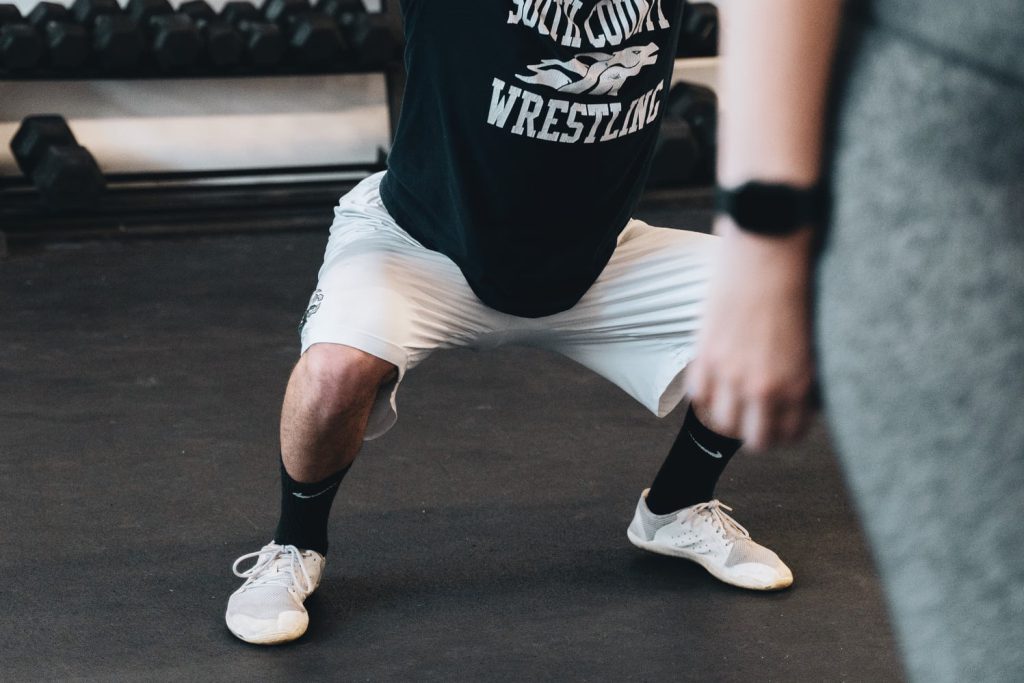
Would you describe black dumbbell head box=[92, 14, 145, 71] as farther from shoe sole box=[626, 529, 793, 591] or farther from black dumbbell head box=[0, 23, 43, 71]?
shoe sole box=[626, 529, 793, 591]

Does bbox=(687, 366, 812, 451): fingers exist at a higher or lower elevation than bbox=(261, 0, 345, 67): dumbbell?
higher

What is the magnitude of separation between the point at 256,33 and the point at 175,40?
0.27 m

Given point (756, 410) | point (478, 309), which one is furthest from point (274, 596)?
point (756, 410)

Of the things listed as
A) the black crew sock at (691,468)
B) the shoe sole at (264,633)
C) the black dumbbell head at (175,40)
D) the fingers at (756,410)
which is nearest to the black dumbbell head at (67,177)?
the black dumbbell head at (175,40)

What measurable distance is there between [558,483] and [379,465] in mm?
357

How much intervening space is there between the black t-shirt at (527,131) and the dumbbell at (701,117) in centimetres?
252

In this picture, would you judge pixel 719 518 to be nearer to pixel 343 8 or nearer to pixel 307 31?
pixel 307 31

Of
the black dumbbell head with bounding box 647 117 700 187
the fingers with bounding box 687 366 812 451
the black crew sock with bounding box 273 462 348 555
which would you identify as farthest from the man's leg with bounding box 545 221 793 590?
the black dumbbell head with bounding box 647 117 700 187

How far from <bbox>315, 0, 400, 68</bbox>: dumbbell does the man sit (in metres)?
2.28

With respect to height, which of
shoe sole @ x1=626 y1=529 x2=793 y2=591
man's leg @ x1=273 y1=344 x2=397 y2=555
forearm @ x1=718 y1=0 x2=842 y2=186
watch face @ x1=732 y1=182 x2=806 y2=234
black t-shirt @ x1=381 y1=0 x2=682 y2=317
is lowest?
shoe sole @ x1=626 y1=529 x2=793 y2=591

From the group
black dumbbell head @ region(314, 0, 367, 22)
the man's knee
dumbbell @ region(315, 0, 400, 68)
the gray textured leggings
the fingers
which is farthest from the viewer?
black dumbbell head @ region(314, 0, 367, 22)

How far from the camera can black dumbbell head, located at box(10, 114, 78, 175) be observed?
12.1 feet

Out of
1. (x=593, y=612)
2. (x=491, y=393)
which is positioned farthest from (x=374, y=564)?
(x=491, y=393)

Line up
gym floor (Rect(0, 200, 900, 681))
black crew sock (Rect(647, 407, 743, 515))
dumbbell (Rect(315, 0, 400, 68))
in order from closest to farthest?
1. gym floor (Rect(0, 200, 900, 681))
2. black crew sock (Rect(647, 407, 743, 515))
3. dumbbell (Rect(315, 0, 400, 68))
